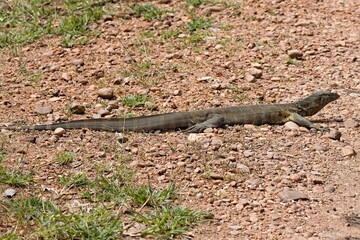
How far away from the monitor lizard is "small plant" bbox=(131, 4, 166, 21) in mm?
2723

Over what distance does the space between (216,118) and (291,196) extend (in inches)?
67.9

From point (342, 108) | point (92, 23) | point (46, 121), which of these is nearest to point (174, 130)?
point (46, 121)

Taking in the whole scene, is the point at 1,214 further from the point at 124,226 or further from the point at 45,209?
the point at 124,226

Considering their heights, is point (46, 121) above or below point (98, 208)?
below

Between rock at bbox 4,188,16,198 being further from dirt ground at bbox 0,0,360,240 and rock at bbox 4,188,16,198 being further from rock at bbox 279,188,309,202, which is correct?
rock at bbox 279,188,309,202

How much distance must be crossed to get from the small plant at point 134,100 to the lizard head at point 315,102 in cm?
164

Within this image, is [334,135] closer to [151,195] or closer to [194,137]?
[194,137]

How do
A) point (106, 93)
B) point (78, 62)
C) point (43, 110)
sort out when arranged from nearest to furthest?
point (43, 110), point (106, 93), point (78, 62)

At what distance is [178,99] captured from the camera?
8.71m

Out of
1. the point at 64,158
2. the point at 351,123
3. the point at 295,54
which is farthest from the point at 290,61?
the point at 64,158

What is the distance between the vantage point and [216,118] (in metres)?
8.13

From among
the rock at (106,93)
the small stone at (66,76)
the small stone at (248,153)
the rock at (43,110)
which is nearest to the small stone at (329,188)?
the small stone at (248,153)

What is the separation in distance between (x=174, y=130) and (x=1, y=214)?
2455 mm

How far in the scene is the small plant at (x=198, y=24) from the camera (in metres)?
10.4
